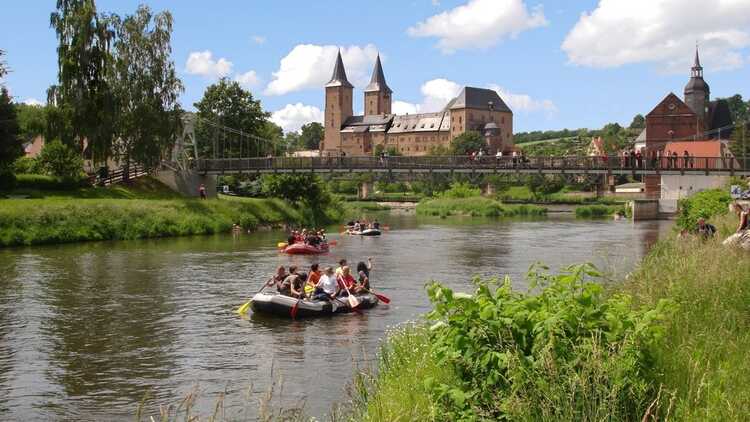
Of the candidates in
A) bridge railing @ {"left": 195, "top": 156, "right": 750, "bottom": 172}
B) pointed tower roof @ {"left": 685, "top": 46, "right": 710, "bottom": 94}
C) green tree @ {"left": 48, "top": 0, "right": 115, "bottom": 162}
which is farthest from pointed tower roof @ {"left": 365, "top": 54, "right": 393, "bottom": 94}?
green tree @ {"left": 48, "top": 0, "right": 115, "bottom": 162}

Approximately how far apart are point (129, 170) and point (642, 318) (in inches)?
2005

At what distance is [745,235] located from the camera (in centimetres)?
1587

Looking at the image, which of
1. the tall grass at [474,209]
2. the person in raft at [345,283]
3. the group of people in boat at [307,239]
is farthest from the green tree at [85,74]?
the tall grass at [474,209]

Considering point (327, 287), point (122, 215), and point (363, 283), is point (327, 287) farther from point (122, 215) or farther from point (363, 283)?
point (122, 215)

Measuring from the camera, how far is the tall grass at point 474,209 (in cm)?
7775

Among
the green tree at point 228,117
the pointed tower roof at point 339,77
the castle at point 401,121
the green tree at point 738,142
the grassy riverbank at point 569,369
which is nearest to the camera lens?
the grassy riverbank at point 569,369

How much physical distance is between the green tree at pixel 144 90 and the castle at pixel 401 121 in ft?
420

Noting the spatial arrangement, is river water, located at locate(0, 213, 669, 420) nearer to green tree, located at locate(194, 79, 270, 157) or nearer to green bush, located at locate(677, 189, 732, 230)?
green bush, located at locate(677, 189, 732, 230)

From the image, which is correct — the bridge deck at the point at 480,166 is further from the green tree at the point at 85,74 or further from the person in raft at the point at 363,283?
the person in raft at the point at 363,283

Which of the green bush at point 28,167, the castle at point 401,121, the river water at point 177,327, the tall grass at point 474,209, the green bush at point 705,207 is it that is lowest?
the river water at point 177,327

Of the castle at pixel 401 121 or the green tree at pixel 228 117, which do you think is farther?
the castle at pixel 401 121

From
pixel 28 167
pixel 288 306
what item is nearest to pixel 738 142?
pixel 28 167

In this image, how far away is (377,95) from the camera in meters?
196

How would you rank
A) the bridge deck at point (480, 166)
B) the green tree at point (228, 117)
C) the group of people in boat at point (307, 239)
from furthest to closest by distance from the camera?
1. the green tree at point (228, 117)
2. the bridge deck at point (480, 166)
3. the group of people in boat at point (307, 239)
